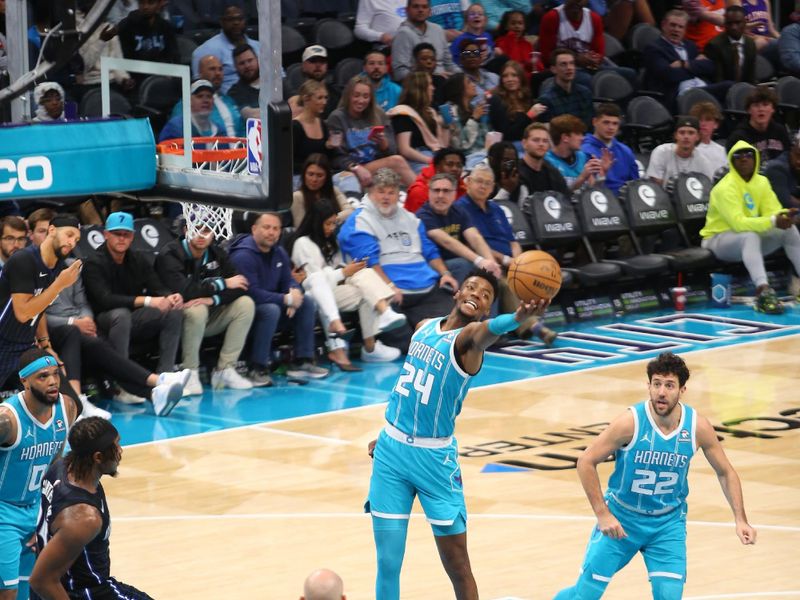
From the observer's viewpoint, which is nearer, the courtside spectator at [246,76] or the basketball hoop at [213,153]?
the basketball hoop at [213,153]

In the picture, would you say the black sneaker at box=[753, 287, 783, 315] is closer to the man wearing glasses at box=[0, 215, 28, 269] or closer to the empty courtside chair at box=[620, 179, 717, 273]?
the empty courtside chair at box=[620, 179, 717, 273]

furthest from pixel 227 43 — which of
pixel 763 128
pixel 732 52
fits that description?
pixel 732 52

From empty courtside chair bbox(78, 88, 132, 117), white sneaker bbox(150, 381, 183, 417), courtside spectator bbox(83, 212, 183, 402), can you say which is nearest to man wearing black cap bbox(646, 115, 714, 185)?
courtside spectator bbox(83, 212, 183, 402)

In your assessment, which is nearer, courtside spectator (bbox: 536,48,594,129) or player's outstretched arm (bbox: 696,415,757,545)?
player's outstretched arm (bbox: 696,415,757,545)

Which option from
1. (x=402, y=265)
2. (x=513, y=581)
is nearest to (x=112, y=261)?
(x=402, y=265)

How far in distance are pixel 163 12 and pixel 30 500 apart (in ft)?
27.1

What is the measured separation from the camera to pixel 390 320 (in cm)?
1332

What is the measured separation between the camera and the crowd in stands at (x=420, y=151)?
41.7 ft

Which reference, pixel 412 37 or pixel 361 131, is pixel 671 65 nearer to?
pixel 412 37

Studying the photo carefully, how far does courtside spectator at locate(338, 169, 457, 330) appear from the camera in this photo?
538 inches

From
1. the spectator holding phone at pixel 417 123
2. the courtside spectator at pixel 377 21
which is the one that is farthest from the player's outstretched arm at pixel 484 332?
the courtside spectator at pixel 377 21

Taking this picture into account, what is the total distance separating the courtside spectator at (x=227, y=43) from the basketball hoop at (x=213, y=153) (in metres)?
5.10

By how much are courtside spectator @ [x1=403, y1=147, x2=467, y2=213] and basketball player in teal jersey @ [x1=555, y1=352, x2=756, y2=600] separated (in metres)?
Result: 7.14

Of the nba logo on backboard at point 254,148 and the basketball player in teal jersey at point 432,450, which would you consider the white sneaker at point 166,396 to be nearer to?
the basketball player in teal jersey at point 432,450
